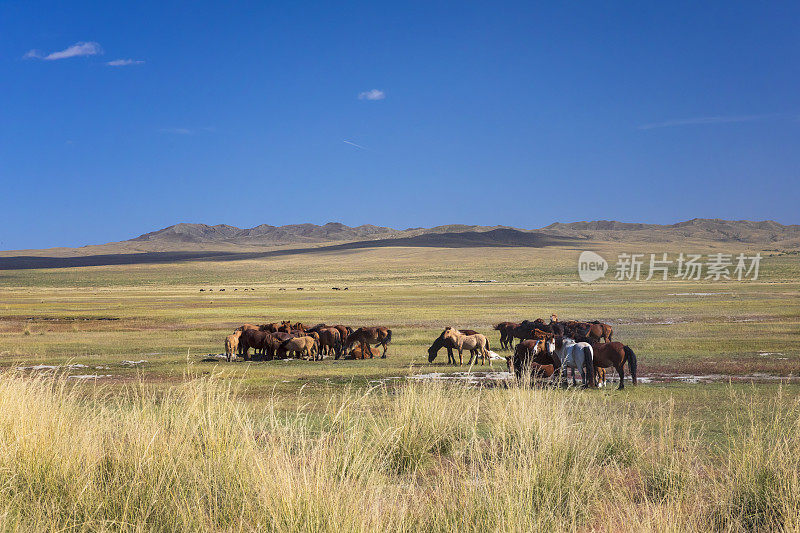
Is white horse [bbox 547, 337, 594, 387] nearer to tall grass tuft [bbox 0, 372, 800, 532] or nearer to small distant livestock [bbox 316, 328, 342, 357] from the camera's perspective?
tall grass tuft [bbox 0, 372, 800, 532]

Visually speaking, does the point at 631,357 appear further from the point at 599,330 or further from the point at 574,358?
the point at 599,330

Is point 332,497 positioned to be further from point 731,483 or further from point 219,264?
point 219,264

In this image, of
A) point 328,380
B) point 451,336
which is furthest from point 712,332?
point 328,380

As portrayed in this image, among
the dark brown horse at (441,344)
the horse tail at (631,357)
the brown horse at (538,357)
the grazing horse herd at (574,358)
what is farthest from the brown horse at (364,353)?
the horse tail at (631,357)

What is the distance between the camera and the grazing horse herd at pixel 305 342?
20922 mm

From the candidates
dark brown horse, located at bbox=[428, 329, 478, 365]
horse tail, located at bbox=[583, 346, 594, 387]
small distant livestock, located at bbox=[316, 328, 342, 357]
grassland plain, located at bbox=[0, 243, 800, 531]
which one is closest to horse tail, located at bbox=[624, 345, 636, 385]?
grassland plain, located at bbox=[0, 243, 800, 531]

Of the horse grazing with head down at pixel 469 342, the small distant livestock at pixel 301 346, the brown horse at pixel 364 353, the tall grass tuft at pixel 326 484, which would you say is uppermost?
the tall grass tuft at pixel 326 484

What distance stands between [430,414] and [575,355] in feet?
22.3

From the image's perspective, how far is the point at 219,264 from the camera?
153125 mm

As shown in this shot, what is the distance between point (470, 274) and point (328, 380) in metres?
96.7

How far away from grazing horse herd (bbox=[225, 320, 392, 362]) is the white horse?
766cm
